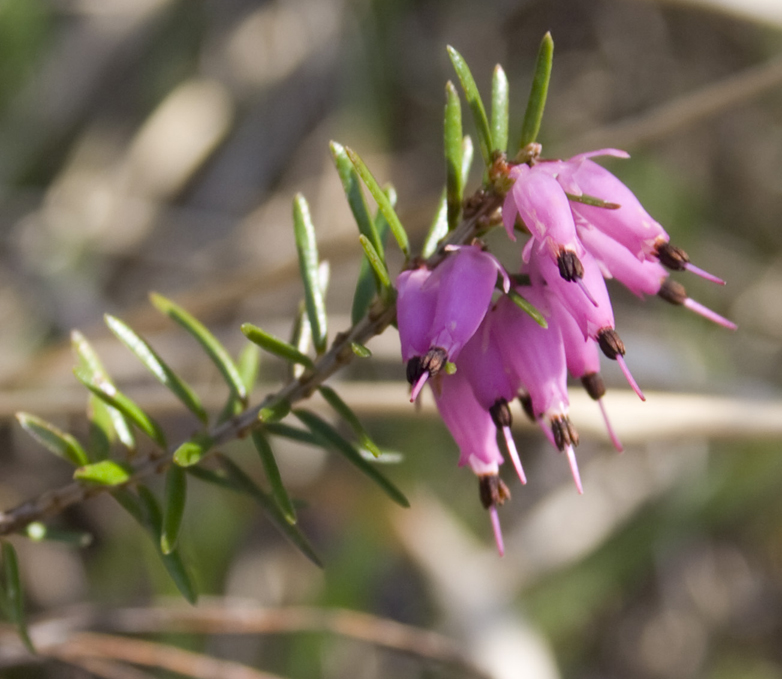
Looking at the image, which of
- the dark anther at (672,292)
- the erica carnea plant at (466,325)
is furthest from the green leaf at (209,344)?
the dark anther at (672,292)

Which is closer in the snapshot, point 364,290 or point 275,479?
point 275,479

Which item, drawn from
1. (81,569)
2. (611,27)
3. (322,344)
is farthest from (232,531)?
(611,27)

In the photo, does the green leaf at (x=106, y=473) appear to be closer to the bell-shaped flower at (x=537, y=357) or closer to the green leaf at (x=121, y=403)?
the green leaf at (x=121, y=403)

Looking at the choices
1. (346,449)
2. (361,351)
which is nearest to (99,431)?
(346,449)

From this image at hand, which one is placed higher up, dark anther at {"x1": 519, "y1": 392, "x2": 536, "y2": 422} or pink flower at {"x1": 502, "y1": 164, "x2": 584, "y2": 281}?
pink flower at {"x1": 502, "y1": 164, "x2": 584, "y2": 281}

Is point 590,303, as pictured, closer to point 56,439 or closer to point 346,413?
point 346,413

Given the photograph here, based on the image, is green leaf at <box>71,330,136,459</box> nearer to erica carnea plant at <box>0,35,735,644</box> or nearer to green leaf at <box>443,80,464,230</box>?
erica carnea plant at <box>0,35,735,644</box>

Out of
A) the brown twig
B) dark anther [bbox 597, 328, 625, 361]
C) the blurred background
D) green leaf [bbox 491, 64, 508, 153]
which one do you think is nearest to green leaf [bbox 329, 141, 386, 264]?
green leaf [bbox 491, 64, 508, 153]
